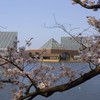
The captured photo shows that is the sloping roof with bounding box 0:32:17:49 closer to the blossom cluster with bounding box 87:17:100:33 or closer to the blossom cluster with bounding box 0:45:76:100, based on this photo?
the blossom cluster with bounding box 0:45:76:100

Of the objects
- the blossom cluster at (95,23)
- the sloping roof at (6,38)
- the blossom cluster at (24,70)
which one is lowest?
the sloping roof at (6,38)

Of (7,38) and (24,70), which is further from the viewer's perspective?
(7,38)

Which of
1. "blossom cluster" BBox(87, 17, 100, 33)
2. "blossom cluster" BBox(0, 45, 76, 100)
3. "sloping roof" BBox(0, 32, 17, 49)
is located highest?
"blossom cluster" BBox(87, 17, 100, 33)

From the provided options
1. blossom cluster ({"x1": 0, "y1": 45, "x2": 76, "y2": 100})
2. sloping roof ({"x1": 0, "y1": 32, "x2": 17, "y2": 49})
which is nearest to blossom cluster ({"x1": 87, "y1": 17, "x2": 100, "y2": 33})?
blossom cluster ({"x1": 0, "y1": 45, "x2": 76, "y2": 100})

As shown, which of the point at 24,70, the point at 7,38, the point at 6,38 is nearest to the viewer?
→ the point at 24,70

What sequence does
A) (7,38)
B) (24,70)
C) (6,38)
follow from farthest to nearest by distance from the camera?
(7,38) → (6,38) → (24,70)

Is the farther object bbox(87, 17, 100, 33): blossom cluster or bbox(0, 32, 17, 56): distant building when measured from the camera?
bbox(0, 32, 17, 56): distant building

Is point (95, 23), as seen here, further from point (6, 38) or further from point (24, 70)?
point (6, 38)

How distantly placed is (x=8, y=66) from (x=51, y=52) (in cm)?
5130

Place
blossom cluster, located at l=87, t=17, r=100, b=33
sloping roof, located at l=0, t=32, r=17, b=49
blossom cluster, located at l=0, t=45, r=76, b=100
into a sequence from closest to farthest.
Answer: blossom cluster, located at l=0, t=45, r=76, b=100, blossom cluster, located at l=87, t=17, r=100, b=33, sloping roof, located at l=0, t=32, r=17, b=49

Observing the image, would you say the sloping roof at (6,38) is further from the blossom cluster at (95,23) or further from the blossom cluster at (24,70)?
the blossom cluster at (95,23)

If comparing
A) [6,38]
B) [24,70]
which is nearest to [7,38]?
[6,38]

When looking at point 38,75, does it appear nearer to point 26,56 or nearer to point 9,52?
point 26,56

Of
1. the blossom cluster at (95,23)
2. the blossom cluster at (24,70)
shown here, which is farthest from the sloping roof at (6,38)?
the blossom cluster at (95,23)
